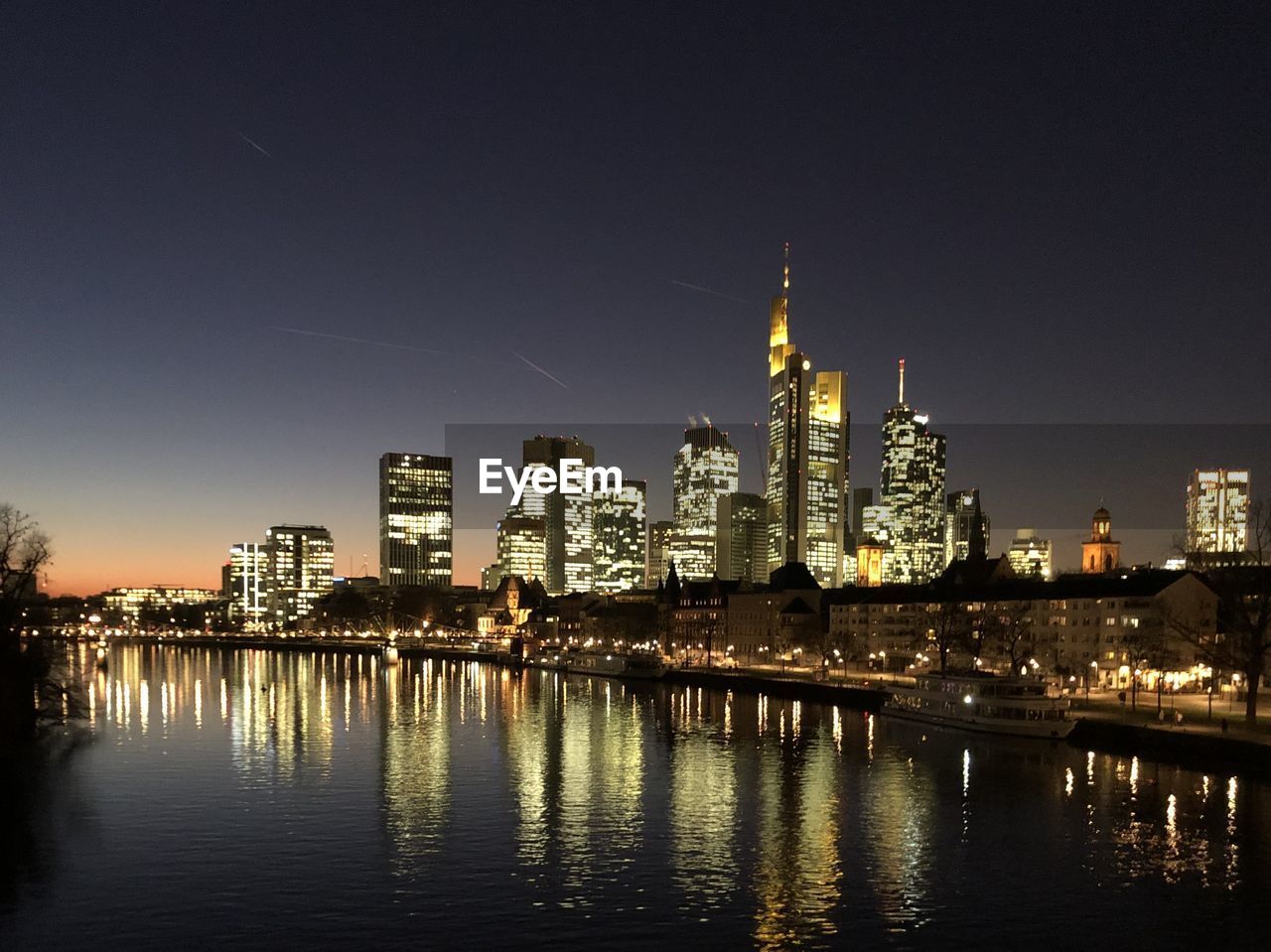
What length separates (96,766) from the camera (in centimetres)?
5672

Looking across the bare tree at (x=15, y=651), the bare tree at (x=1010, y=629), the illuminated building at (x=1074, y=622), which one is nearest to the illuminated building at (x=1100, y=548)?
the illuminated building at (x=1074, y=622)

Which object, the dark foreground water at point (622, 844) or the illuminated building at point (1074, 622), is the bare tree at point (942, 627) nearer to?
the illuminated building at point (1074, 622)

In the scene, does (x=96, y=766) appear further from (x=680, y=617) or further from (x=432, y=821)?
(x=680, y=617)

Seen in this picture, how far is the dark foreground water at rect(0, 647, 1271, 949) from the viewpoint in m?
31.5

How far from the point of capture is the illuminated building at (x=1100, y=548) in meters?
180

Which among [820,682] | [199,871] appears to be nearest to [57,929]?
[199,871]

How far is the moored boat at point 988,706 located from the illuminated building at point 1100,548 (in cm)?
10836

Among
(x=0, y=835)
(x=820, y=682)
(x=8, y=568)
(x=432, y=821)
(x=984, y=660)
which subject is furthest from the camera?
(x=984, y=660)

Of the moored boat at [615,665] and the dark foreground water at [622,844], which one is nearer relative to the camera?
the dark foreground water at [622,844]

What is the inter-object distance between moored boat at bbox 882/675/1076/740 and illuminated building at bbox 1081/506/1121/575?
10836 centimetres

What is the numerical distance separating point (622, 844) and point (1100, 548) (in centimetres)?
16017

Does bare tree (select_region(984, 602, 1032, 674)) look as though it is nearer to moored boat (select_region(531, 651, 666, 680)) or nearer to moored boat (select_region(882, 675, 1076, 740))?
moored boat (select_region(882, 675, 1076, 740))

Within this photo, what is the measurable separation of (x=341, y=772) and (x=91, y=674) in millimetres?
85365

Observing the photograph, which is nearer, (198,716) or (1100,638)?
(198,716)
